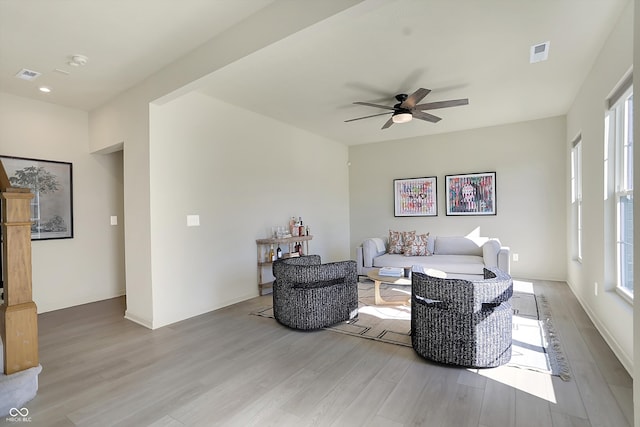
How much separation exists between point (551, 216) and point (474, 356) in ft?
13.4

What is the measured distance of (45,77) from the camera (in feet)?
11.0

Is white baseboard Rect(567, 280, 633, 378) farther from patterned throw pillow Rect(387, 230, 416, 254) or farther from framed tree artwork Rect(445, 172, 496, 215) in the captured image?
patterned throw pillow Rect(387, 230, 416, 254)

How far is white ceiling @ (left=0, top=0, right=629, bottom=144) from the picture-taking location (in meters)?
2.34

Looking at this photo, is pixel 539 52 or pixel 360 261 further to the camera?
pixel 360 261

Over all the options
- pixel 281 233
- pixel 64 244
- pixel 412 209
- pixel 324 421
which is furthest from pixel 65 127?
pixel 412 209

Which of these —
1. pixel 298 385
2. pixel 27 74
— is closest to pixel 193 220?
pixel 27 74

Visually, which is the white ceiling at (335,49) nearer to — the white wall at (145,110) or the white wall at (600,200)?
the white wall at (145,110)

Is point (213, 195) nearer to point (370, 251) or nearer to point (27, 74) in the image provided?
point (27, 74)

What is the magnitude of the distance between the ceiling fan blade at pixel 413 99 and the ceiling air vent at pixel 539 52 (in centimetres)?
97

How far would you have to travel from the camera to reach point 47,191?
409 cm

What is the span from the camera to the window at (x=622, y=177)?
2580 mm

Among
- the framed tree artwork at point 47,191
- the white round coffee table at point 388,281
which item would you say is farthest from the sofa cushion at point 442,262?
the framed tree artwork at point 47,191

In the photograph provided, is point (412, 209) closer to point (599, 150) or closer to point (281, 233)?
point (281, 233)

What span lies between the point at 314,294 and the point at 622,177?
9.62 feet
